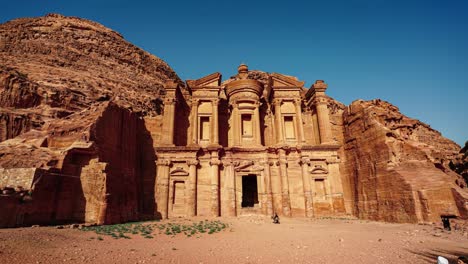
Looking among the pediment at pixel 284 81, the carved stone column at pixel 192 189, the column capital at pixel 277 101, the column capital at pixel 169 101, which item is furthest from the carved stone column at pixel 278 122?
the column capital at pixel 169 101

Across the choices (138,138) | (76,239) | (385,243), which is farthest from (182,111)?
(385,243)

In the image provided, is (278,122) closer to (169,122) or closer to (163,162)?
(169,122)

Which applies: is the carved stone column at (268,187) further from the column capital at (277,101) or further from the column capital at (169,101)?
the column capital at (169,101)

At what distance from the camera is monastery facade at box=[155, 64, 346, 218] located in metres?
20.4

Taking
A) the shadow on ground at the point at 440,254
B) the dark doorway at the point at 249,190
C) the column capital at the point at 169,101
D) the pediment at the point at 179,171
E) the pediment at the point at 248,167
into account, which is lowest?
the shadow on ground at the point at 440,254

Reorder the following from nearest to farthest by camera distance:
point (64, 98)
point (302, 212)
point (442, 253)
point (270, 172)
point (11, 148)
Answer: point (442, 253) < point (11, 148) < point (64, 98) < point (302, 212) < point (270, 172)

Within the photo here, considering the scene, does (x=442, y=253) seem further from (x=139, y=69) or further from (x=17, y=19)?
(x=17, y=19)

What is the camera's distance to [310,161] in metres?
21.9

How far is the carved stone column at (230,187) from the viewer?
785 inches

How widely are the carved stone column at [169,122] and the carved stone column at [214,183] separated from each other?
4223 millimetres

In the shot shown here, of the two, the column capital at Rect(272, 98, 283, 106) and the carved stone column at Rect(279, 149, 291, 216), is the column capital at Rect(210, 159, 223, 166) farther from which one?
the column capital at Rect(272, 98, 283, 106)

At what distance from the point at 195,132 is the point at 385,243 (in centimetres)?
1733

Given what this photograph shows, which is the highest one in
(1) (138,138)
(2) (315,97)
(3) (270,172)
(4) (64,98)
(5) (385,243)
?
(2) (315,97)

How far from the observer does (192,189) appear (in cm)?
2034
